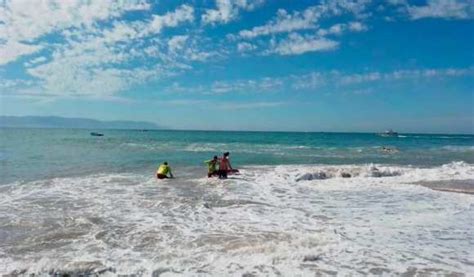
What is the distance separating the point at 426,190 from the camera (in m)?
17.2

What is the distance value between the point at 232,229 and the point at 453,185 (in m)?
12.8

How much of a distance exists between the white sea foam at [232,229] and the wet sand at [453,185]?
1.12 m

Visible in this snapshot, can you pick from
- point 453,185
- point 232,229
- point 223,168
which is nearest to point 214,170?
point 223,168

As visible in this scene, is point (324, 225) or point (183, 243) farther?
point (324, 225)

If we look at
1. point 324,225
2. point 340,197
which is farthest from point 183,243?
point 340,197

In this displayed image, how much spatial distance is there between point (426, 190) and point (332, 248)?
10.2 metres

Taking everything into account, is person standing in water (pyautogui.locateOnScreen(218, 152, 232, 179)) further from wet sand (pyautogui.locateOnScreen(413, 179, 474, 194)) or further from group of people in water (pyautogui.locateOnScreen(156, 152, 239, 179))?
wet sand (pyautogui.locateOnScreen(413, 179, 474, 194))

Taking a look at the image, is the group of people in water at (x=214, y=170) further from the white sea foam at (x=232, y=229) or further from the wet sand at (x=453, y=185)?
the wet sand at (x=453, y=185)

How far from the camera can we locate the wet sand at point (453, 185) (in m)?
17.1

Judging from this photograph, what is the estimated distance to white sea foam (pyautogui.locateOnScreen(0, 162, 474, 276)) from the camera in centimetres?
788

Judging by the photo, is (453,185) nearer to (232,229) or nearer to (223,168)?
(223,168)

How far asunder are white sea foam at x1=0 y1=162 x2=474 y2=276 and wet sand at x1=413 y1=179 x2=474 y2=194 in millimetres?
1120

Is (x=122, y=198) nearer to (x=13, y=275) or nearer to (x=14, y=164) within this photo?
(x=13, y=275)

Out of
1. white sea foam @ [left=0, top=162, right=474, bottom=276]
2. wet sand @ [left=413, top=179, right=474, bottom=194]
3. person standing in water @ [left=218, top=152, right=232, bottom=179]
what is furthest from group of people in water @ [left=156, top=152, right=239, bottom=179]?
wet sand @ [left=413, top=179, right=474, bottom=194]
